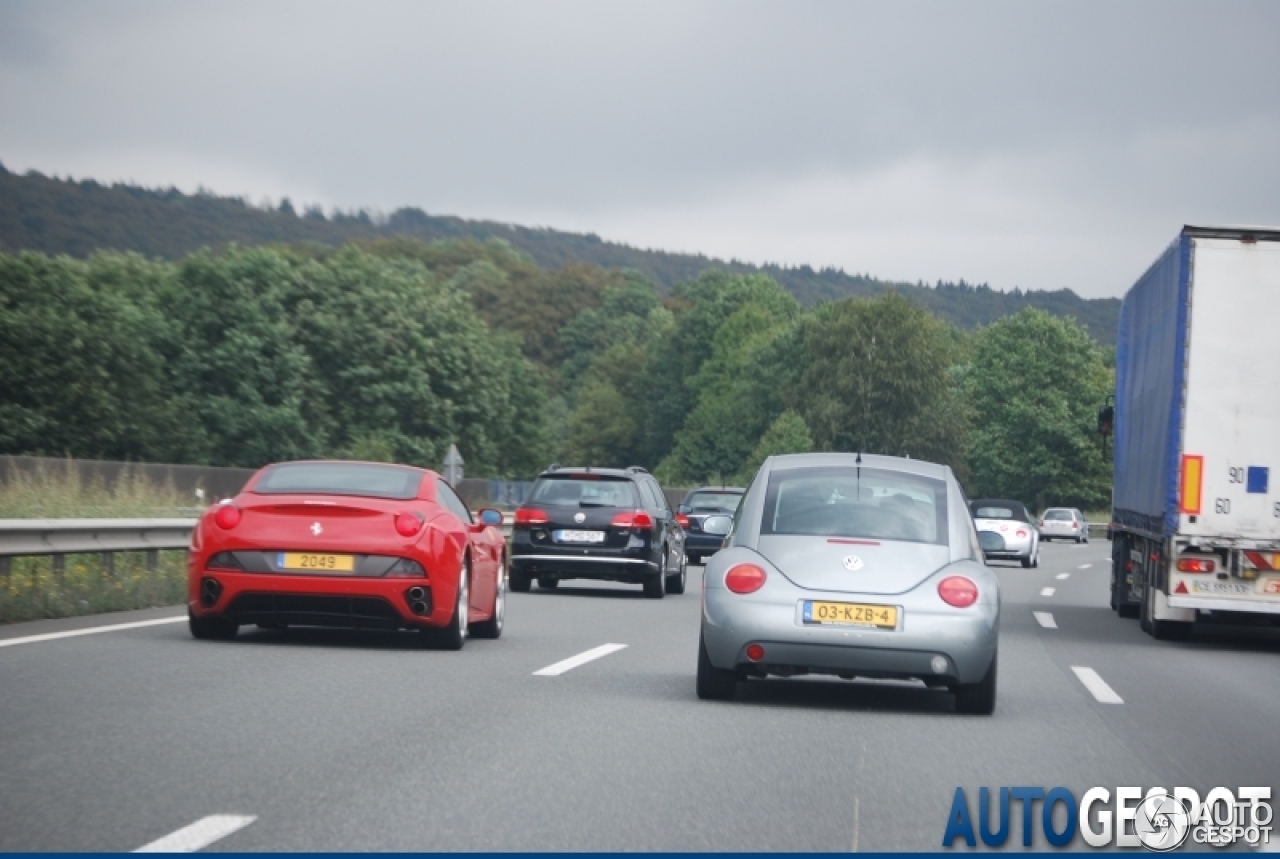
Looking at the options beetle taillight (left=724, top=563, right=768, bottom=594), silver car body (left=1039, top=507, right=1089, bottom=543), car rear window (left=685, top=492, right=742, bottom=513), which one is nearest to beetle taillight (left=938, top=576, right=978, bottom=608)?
beetle taillight (left=724, top=563, right=768, bottom=594)

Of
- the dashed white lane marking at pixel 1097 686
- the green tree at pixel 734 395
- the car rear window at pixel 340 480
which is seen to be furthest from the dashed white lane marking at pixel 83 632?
the green tree at pixel 734 395

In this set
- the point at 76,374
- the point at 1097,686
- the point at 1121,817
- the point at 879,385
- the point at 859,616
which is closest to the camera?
the point at 1121,817

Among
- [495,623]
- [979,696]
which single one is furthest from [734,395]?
[979,696]

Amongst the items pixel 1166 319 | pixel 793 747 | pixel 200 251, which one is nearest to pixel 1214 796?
pixel 793 747

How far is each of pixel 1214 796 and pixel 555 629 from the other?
9.56 meters

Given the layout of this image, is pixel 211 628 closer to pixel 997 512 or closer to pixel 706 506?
pixel 706 506

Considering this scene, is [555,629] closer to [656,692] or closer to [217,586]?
[217,586]

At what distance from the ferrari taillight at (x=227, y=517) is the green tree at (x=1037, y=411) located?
9336cm

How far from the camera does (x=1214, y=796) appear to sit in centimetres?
783

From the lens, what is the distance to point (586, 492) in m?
23.4

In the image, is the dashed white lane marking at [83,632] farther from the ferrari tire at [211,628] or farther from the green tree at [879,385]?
the green tree at [879,385]

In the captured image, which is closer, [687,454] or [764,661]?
[764,661]

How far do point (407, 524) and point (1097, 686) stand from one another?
491cm

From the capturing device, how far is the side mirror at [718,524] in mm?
11914
